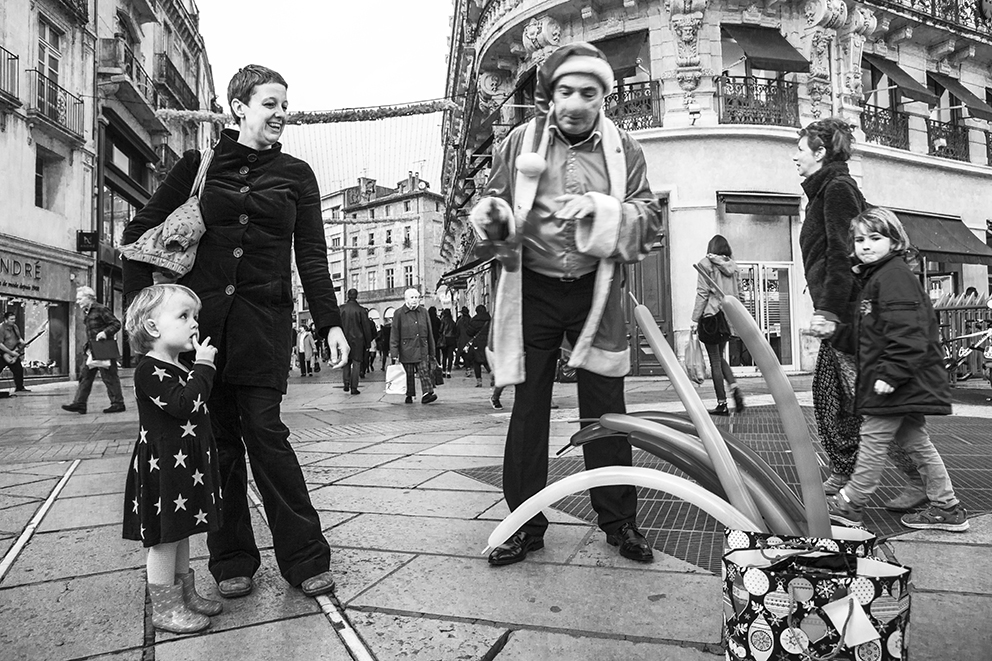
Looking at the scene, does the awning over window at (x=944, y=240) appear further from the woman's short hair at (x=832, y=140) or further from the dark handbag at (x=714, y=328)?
the woman's short hair at (x=832, y=140)

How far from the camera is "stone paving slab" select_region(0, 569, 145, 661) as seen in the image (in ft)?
6.37

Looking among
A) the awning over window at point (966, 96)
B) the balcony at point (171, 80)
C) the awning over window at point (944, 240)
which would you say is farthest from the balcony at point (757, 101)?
the balcony at point (171, 80)

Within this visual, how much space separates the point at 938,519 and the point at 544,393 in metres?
1.71

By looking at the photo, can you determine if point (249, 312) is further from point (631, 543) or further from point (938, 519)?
point (938, 519)

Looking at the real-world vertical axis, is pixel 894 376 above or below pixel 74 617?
above

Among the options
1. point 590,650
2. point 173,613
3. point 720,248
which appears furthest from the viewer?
point 720,248

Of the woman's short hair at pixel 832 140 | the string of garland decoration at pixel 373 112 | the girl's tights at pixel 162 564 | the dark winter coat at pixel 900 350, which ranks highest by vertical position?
the string of garland decoration at pixel 373 112

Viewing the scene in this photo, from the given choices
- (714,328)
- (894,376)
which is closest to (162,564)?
(894,376)

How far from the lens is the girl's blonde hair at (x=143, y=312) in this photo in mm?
2146

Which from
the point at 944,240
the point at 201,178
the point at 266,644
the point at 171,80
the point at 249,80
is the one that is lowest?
the point at 266,644

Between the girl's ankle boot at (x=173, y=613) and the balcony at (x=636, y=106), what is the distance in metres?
14.4

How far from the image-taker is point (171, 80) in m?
27.2

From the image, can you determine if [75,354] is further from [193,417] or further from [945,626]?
[945,626]

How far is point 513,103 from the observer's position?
18031 mm
